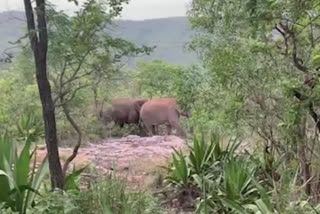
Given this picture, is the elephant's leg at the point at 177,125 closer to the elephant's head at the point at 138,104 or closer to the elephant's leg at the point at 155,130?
the elephant's leg at the point at 155,130

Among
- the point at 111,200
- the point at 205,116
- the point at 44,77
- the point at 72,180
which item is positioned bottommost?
the point at 205,116

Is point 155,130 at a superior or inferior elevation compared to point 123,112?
inferior

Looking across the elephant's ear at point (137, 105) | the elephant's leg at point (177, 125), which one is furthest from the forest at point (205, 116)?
the elephant's ear at point (137, 105)

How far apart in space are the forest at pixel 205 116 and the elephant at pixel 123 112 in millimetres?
3582

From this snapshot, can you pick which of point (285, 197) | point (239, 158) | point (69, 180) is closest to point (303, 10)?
point (285, 197)

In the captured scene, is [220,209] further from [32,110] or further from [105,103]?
[105,103]

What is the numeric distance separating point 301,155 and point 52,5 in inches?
97.0

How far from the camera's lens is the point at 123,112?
1351 cm

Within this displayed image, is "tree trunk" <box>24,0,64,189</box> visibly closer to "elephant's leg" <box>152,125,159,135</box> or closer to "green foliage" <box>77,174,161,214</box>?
"green foliage" <box>77,174,161,214</box>

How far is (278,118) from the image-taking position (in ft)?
18.6

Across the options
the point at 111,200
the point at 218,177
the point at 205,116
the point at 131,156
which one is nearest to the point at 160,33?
the point at 131,156

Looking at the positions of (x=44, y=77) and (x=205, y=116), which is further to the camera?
(x=205, y=116)

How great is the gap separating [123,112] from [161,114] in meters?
1.42

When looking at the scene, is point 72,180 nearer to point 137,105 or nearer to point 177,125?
point 177,125
